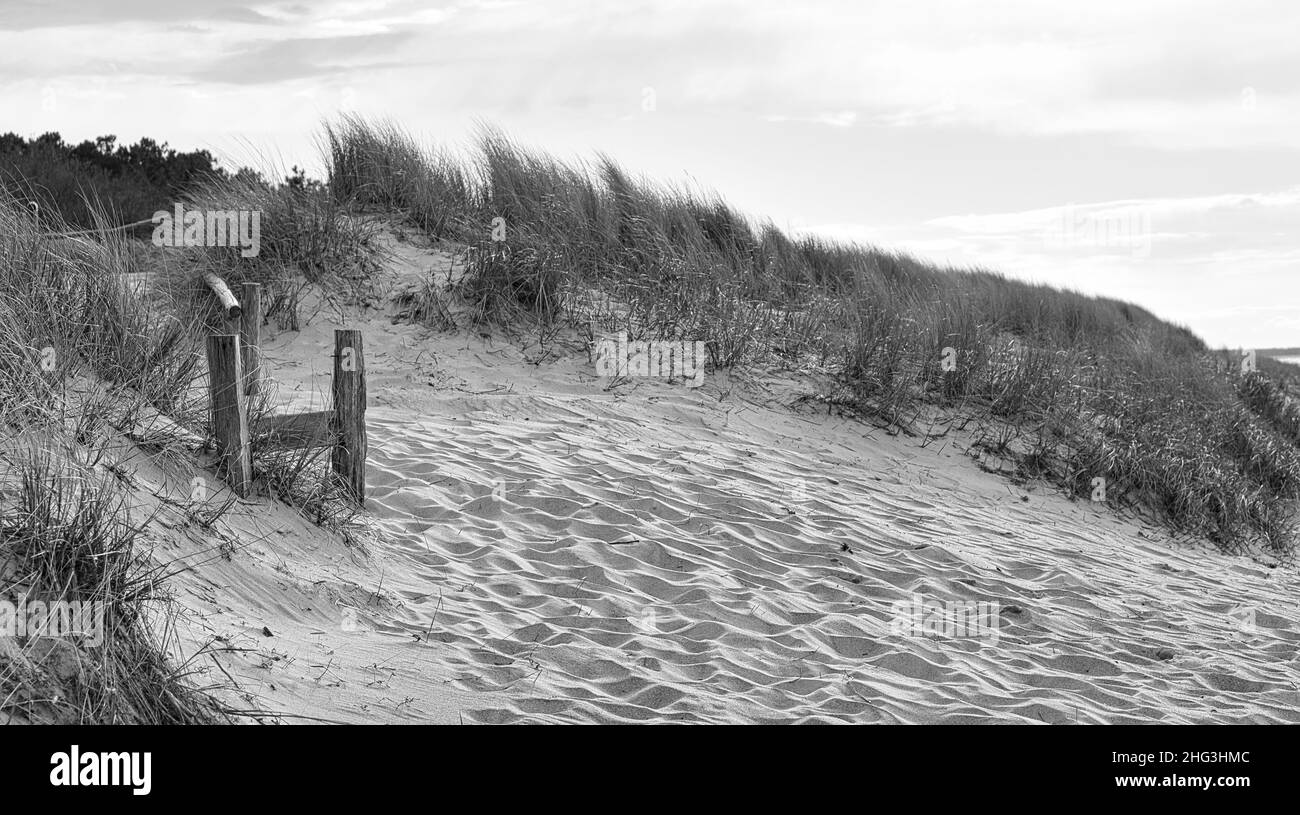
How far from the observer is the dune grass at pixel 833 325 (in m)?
10.3

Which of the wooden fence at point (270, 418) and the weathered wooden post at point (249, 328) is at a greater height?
the weathered wooden post at point (249, 328)

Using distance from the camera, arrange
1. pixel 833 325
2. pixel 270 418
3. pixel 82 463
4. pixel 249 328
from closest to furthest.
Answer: pixel 82 463 → pixel 270 418 → pixel 249 328 → pixel 833 325

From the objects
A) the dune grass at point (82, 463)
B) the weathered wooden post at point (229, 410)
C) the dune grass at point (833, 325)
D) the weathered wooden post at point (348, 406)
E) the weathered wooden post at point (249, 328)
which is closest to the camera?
the dune grass at point (82, 463)

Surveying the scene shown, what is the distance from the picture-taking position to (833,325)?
12273 mm

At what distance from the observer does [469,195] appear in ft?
43.0

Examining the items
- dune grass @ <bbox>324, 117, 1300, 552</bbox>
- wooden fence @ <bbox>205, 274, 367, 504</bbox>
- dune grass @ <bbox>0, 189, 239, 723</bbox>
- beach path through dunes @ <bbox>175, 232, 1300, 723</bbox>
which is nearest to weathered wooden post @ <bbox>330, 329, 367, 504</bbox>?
wooden fence @ <bbox>205, 274, 367, 504</bbox>

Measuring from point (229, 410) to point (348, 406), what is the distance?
78 cm

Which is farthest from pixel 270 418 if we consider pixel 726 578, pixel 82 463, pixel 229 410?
pixel 726 578

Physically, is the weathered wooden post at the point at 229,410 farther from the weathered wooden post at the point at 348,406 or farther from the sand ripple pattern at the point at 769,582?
the sand ripple pattern at the point at 769,582

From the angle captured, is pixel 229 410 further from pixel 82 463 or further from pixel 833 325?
pixel 833 325

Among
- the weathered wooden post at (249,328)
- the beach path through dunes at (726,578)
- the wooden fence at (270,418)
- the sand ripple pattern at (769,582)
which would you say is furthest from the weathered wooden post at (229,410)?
the sand ripple pattern at (769,582)
